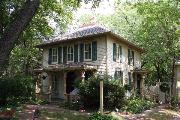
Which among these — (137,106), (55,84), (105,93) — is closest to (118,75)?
(137,106)

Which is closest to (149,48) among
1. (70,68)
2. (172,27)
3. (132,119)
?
(172,27)

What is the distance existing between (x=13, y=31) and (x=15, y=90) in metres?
9.27

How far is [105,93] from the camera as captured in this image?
666 inches

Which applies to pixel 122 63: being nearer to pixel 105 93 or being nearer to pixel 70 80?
pixel 70 80

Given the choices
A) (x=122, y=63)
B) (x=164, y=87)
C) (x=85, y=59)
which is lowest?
(x=164, y=87)

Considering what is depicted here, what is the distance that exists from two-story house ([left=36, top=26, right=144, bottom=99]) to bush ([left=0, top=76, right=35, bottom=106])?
200cm

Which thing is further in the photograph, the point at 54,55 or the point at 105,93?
the point at 54,55

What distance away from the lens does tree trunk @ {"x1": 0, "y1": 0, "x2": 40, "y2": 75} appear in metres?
8.52

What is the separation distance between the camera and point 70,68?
62.2ft

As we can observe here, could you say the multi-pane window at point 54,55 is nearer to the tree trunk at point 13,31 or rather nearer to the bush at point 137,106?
the bush at point 137,106

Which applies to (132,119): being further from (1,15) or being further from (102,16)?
(102,16)

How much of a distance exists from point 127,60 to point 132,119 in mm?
10278

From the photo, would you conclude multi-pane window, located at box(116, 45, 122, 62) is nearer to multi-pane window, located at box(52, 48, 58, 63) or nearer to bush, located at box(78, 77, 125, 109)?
bush, located at box(78, 77, 125, 109)

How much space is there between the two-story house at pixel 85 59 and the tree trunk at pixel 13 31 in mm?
9227
